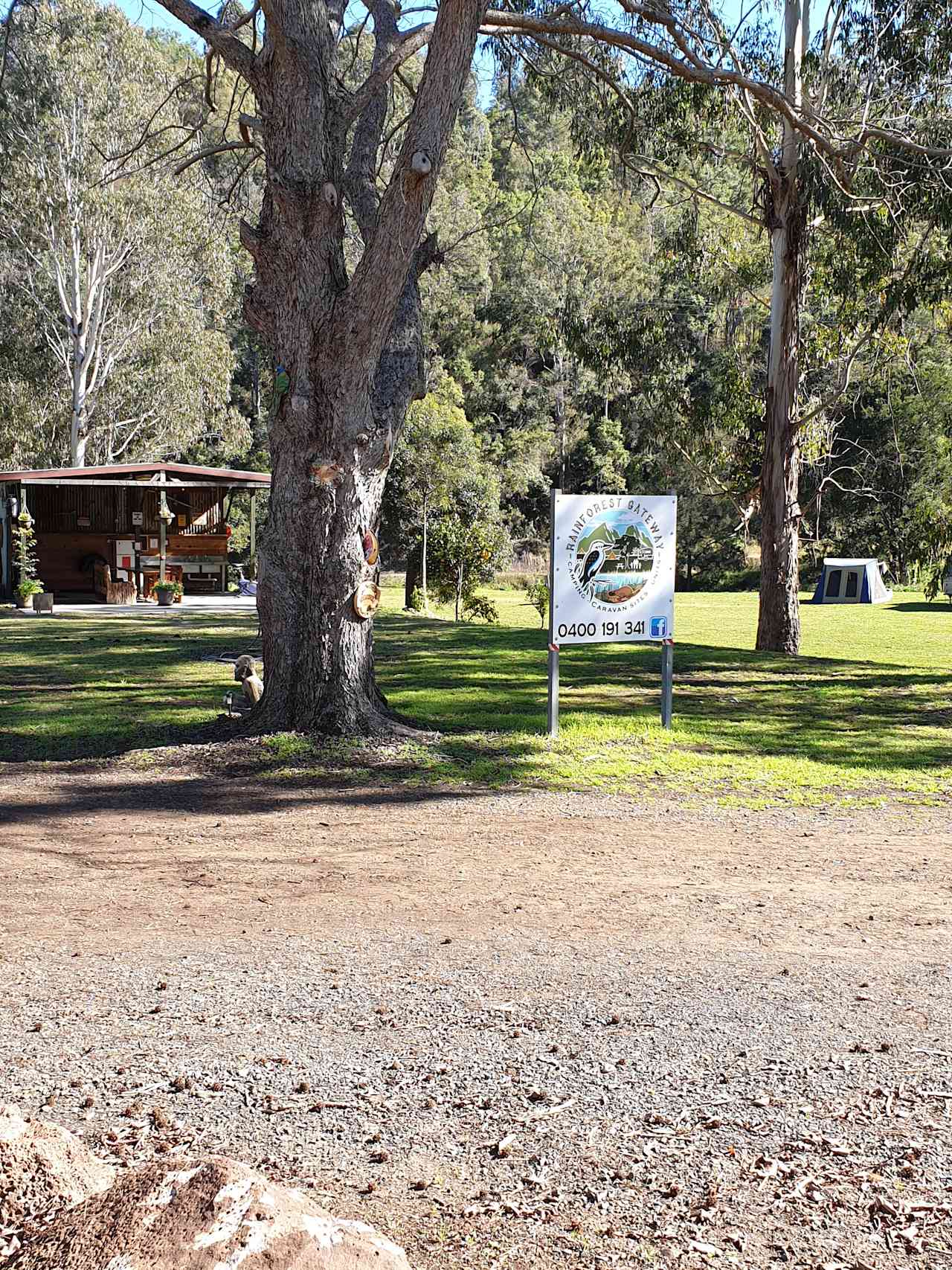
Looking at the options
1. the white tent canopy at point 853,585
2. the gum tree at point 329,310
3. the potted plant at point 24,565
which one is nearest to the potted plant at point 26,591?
the potted plant at point 24,565

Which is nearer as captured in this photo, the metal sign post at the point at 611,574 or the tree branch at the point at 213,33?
the tree branch at the point at 213,33

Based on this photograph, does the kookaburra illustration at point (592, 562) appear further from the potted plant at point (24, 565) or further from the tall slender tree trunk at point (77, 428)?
the tall slender tree trunk at point (77, 428)

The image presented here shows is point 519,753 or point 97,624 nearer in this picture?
point 519,753

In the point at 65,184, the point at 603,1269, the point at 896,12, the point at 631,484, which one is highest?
the point at 65,184

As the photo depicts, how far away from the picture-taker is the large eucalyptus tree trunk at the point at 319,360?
27.6ft

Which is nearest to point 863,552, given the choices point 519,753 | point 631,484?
point 631,484

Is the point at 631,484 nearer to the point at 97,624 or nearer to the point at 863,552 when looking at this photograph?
the point at 863,552

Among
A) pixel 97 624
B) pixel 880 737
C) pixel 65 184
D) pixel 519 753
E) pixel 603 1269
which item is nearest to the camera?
pixel 603 1269

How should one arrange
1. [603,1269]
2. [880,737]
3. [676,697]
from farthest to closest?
[676,697]
[880,737]
[603,1269]

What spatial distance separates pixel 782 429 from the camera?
17219 mm

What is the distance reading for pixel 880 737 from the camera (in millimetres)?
9906

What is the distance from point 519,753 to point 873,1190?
5.99 metres

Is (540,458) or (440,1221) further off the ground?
(540,458)

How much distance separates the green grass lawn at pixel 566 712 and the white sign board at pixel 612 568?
861 mm
